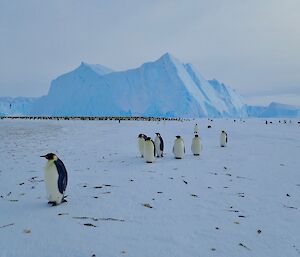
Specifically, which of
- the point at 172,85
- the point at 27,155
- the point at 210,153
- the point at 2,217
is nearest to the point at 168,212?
the point at 2,217

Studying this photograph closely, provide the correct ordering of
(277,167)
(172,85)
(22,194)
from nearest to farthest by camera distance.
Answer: (22,194)
(277,167)
(172,85)

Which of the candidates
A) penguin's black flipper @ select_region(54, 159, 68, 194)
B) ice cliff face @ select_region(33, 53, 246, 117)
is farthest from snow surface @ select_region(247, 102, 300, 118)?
penguin's black flipper @ select_region(54, 159, 68, 194)

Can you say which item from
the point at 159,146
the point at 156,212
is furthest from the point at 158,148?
the point at 156,212

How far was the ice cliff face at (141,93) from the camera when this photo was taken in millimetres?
84438

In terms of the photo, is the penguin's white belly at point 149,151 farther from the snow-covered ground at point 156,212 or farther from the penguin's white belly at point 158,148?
the penguin's white belly at point 158,148

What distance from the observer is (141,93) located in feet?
286

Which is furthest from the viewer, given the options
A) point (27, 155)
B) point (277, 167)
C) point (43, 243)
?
point (27, 155)

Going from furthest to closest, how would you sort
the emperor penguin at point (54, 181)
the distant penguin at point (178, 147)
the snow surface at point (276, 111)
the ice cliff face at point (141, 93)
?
the snow surface at point (276, 111) < the ice cliff face at point (141, 93) < the distant penguin at point (178, 147) < the emperor penguin at point (54, 181)

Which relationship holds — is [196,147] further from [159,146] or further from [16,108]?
[16,108]

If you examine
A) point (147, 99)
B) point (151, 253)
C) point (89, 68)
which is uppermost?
point (89, 68)

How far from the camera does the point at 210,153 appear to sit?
11.0m

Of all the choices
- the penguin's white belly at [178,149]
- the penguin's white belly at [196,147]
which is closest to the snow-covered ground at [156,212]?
the penguin's white belly at [178,149]

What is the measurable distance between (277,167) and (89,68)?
85164mm

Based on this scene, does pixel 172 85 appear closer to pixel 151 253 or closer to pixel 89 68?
pixel 89 68
